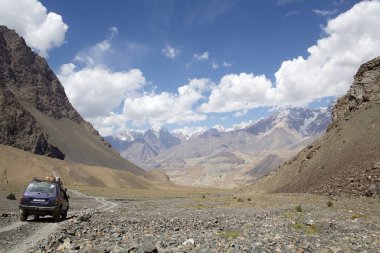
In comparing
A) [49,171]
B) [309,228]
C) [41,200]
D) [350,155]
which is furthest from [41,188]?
[49,171]

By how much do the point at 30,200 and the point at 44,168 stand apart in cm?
14880

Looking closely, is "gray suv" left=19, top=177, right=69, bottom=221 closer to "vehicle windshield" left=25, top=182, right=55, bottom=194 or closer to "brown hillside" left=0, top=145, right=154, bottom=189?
"vehicle windshield" left=25, top=182, right=55, bottom=194

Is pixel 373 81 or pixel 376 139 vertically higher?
pixel 373 81

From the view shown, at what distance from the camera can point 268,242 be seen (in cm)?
1567

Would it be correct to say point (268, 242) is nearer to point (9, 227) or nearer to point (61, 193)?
point (9, 227)

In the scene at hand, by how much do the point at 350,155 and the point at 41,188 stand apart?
62.7 m

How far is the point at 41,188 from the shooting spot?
93.6 ft

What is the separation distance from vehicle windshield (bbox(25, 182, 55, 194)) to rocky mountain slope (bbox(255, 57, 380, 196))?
46.9m

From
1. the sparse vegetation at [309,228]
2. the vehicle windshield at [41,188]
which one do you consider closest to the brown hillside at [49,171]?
the vehicle windshield at [41,188]

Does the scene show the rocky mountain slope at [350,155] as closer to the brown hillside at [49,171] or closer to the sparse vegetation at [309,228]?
the sparse vegetation at [309,228]

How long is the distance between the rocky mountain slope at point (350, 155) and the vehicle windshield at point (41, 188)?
4685cm

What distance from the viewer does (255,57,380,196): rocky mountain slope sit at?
6781cm

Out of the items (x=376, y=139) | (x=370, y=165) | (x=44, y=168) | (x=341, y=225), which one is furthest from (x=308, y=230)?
(x=44, y=168)

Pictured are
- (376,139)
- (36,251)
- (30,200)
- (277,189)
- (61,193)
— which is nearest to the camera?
(36,251)
